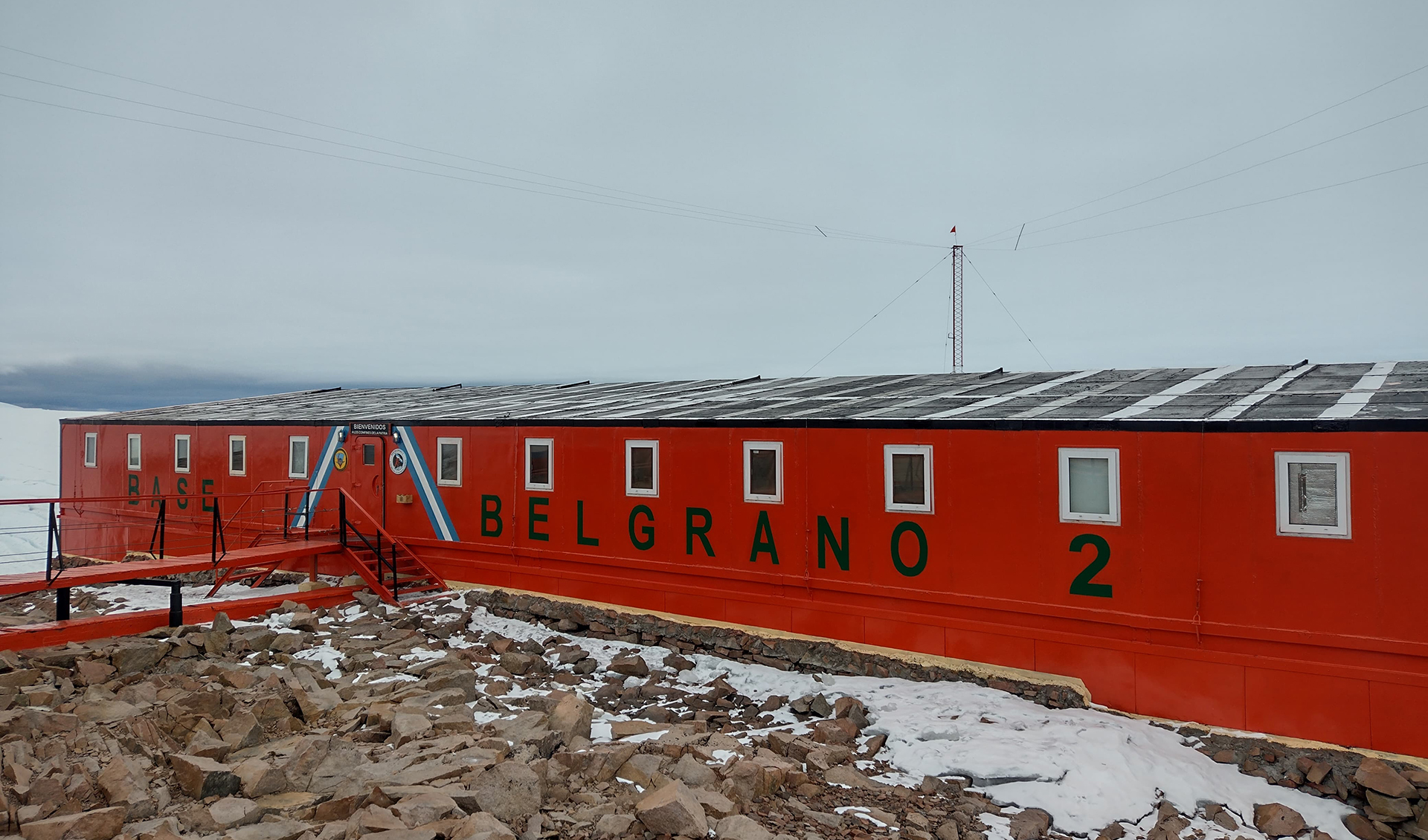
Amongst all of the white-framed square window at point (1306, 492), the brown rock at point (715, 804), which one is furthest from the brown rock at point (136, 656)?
the white-framed square window at point (1306, 492)

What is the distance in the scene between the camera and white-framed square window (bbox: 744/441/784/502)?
12.7 metres

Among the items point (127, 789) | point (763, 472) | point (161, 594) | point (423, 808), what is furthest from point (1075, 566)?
point (161, 594)

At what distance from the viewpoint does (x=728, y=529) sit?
13.2m

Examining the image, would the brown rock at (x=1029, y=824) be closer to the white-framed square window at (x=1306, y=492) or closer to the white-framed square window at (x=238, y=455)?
the white-framed square window at (x=1306, y=492)

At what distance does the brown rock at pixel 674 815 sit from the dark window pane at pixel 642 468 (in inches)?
305

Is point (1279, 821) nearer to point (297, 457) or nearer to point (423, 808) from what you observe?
point (423, 808)

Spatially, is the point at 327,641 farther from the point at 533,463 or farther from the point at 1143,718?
the point at 1143,718

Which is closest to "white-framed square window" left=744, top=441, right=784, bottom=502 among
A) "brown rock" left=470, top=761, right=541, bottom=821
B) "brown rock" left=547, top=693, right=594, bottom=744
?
"brown rock" left=547, top=693, right=594, bottom=744

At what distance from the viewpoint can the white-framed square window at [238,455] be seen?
67.4 feet

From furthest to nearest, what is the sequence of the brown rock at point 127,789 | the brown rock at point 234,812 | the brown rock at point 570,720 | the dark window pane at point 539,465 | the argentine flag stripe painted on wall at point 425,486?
the argentine flag stripe painted on wall at point 425,486
the dark window pane at point 539,465
the brown rock at point 570,720
the brown rock at point 127,789
the brown rock at point 234,812

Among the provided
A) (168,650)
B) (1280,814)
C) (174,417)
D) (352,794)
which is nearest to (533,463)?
(168,650)

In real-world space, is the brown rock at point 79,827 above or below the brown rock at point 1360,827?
above

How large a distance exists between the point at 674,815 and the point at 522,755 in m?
2.16

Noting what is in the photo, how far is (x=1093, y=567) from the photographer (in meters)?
10.4
